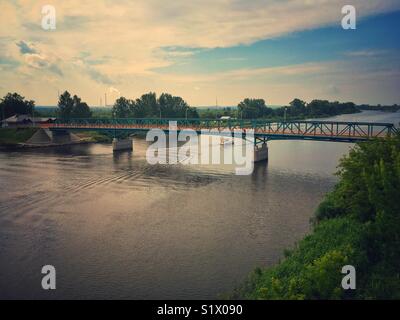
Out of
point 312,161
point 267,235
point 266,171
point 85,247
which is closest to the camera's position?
point 85,247

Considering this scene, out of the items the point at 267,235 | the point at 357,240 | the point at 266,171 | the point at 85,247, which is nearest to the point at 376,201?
the point at 357,240

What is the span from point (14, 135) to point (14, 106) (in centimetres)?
3587

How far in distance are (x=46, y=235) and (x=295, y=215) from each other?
2396 centimetres

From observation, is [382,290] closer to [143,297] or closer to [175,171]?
[143,297]

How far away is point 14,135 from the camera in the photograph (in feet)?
363

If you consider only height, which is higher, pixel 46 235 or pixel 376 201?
pixel 376 201

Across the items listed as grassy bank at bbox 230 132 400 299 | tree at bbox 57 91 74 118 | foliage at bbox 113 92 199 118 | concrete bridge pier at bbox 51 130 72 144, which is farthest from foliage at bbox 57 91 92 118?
grassy bank at bbox 230 132 400 299

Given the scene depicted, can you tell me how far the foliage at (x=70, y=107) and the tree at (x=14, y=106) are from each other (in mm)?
12036

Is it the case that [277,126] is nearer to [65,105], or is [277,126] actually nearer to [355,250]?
[355,250]

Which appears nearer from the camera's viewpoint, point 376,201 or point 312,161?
point 376,201

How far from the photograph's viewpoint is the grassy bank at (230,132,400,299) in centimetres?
1728

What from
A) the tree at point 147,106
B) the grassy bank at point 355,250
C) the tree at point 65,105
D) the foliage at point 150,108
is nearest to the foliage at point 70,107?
the tree at point 65,105

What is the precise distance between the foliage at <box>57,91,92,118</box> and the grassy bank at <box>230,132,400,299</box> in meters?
133

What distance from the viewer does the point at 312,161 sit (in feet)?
236
